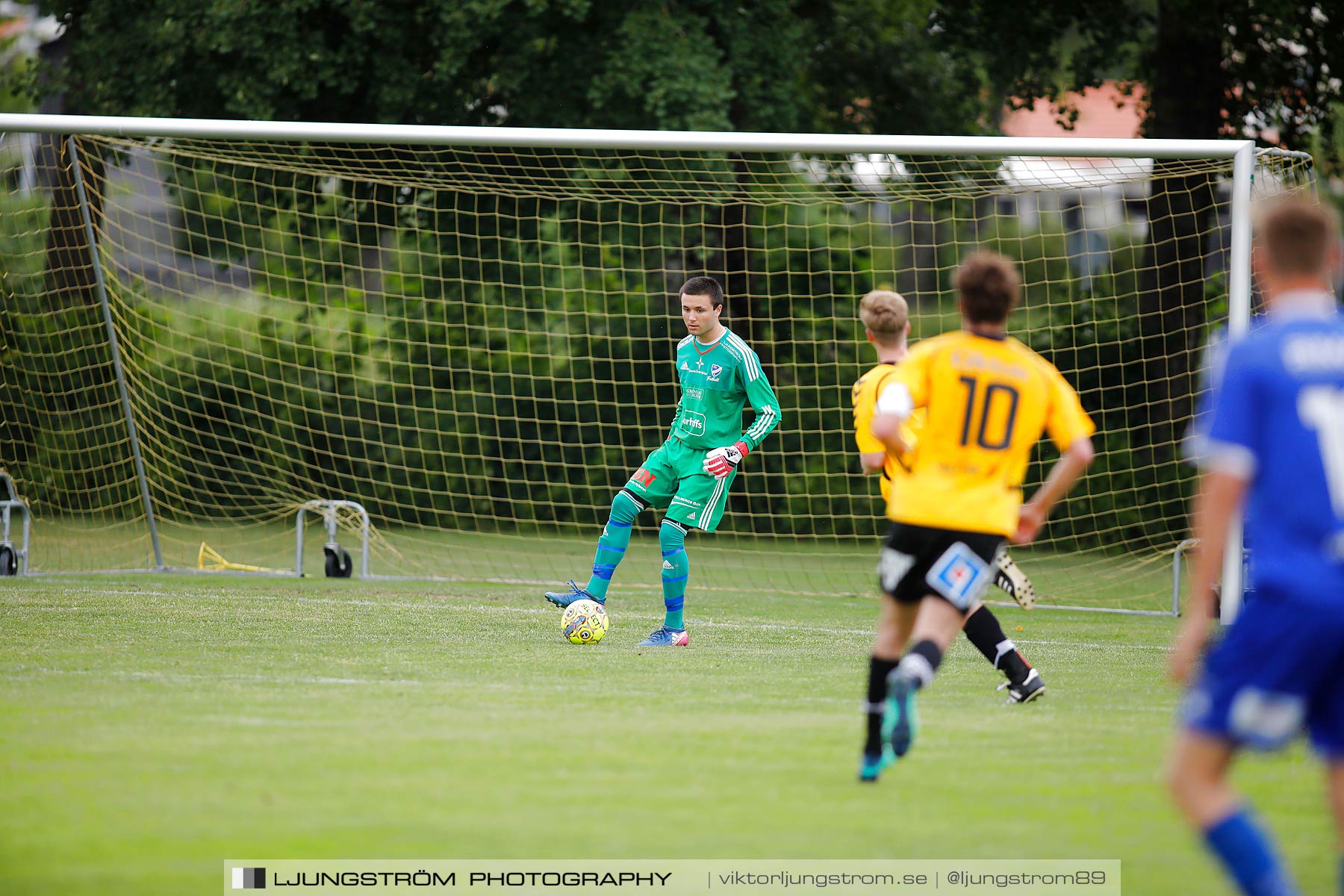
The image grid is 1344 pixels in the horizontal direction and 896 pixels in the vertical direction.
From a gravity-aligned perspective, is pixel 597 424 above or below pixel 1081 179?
below

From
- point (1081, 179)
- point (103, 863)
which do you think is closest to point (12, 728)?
point (103, 863)

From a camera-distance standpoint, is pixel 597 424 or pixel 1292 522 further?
pixel 597 424

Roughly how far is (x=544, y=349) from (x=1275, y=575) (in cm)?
1283

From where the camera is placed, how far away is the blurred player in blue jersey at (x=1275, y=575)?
112 inches

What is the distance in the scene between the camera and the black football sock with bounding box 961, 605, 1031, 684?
5973mm

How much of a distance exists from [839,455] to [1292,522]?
12041mm

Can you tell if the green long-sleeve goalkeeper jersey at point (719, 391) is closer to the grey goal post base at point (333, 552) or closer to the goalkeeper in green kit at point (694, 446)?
the goalkeeper in green kit at point (694, 446)

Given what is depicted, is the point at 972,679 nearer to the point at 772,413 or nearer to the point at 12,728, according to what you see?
the point at 772,413

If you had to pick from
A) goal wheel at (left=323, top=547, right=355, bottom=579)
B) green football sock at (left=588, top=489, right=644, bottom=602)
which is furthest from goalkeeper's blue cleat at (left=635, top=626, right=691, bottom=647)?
goal wheel at (left=323, top=547, right=355, bottom=579)

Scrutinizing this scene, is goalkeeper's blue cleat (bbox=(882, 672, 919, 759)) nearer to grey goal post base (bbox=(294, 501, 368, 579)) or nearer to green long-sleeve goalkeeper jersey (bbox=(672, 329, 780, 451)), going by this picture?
green long-sleeve goalkeeper jersey (bbox=(672, 329, 780, 451))

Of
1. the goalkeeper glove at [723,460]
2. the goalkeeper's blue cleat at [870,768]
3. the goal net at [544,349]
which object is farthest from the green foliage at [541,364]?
the goalkeeper's blue cleat at [870,768]

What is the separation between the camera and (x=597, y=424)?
14.5m

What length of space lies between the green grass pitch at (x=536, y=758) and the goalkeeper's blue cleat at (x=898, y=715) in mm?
152

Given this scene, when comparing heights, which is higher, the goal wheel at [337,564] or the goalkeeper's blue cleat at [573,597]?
the goalkeeper's blue cleat at [573,597]
